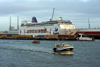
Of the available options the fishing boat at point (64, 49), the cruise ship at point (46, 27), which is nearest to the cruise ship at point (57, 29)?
the cruise ship at point (46, 27)

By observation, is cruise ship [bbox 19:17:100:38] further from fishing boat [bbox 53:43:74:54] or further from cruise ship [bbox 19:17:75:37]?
fishing boat [bbox 53:43:74:54]

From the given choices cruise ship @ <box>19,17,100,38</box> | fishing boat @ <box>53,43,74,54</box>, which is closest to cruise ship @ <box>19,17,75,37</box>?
cruise ship @ <box>19,17,100,38</box>

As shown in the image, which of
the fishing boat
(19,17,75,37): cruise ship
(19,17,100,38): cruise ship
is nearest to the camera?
the fishing boat

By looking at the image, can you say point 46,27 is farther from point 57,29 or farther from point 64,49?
point 64,49

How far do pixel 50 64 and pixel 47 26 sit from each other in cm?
5310

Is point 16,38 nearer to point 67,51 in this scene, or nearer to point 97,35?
point 97,35

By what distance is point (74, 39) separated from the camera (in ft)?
203

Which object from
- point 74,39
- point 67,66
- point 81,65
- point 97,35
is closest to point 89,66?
point 81,65

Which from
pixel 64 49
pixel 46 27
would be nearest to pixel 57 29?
pixel 46 27

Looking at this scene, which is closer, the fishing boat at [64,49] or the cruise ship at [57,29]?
the fishing boat at [64,49]

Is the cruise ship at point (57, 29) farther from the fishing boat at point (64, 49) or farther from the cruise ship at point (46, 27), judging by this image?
the fishing boat at point (64, 49)

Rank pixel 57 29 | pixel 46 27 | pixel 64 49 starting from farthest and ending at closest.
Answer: pixel 46 27 < pixel 57 29 < pixel 64 49

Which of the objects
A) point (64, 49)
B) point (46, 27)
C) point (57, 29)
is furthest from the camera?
point (46, 27)

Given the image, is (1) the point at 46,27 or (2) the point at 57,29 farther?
(1) the point at 46,27
